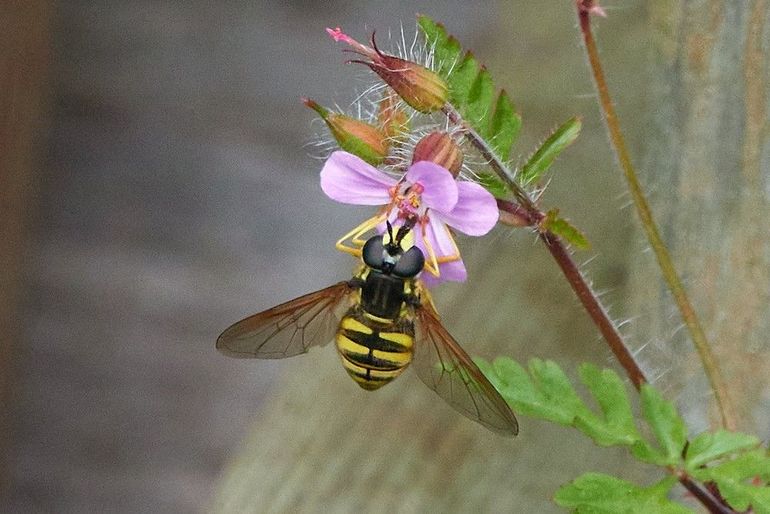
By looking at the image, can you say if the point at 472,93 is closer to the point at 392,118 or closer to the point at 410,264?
the point at 392,118

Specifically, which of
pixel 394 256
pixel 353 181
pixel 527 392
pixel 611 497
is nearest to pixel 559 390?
pixel 527 392

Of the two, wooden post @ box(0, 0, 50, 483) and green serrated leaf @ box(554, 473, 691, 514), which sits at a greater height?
wooden post @ box(0, 0, 50, 483)

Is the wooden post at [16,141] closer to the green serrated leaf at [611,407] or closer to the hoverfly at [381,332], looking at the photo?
the hoverfly at [381,332]

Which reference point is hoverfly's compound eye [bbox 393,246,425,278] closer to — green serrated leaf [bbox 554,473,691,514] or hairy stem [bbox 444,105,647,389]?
hairy stem [bbox 444,105,647,389]

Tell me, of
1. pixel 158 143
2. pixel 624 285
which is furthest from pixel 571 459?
pixel 158 143

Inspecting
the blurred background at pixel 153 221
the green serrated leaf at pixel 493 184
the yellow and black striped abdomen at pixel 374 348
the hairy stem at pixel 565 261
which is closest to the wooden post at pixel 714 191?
the hairy stem at pixel 565 261

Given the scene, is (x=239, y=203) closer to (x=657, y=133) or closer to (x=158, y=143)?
(x=158, y=143)

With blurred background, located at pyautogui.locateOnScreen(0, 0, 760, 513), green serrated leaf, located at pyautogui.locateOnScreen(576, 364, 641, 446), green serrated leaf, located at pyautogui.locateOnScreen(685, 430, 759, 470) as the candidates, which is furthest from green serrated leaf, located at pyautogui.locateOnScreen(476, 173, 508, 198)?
blurred background, located at pyautogui.locateOnScreen(0, 0, 760, 513)
